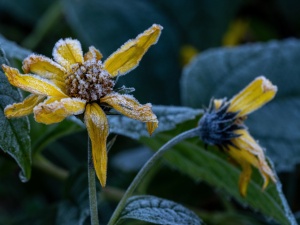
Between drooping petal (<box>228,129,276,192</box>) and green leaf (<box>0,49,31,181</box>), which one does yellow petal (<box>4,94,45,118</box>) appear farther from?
drooping petal (<box>228,129,276,192</box>)

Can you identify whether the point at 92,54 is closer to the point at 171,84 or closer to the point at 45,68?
the point at 45,68

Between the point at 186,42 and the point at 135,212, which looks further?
the point at 186,42

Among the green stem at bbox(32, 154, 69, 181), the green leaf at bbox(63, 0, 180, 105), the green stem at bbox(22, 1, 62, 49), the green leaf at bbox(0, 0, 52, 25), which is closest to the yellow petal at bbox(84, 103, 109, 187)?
the green stem at bbox(32, 154, 69, 181)

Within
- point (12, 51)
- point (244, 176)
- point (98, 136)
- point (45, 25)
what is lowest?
point (244, 176)

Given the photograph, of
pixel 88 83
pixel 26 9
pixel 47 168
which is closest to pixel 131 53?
pixel 88 83

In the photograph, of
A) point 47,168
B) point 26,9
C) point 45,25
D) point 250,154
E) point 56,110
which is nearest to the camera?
point 56,110

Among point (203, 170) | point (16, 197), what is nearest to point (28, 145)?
point (203, 170)

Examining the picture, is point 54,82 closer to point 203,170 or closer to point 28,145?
point 28,145
